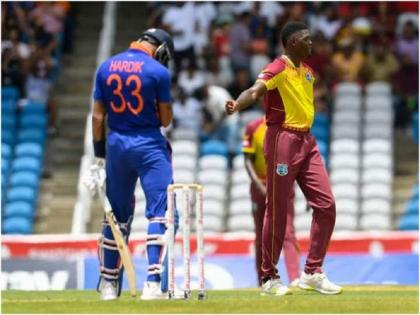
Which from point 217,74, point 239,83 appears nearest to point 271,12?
point 217,74

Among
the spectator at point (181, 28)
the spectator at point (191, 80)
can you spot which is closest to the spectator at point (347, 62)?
the spectator at point (191, 80)

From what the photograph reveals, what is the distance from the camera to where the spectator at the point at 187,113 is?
26.1 m

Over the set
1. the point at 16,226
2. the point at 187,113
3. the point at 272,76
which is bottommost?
the point at 272,76

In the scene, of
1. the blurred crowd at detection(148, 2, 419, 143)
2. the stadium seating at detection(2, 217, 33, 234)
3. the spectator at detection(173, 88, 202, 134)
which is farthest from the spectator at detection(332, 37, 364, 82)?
the stadium seating at detection(2, 217, 33, 234)

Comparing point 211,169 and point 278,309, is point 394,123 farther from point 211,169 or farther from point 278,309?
point 278,309

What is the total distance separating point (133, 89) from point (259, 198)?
386cm

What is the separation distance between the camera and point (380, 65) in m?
27.4

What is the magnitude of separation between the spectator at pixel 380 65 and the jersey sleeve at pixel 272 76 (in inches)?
522

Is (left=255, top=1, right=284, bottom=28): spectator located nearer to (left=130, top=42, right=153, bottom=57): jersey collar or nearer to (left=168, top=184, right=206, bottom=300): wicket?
(left=130, top=42, right=153, bottom=57): jersey collar

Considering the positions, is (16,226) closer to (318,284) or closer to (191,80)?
(191,80)

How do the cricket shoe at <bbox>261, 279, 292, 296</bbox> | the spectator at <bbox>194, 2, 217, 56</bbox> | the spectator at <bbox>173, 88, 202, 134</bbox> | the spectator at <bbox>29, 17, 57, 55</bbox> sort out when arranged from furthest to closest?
1. the spectator at <bbox>29, 17, 57, 55</bbox>
2. the spectator at <bbox>194, 2, 217, 56</bbox>
3. the spectator at <bbox>173, 88, 202, 134</bbox>
4. the cricket shoe at <bbox>261, 279, 292, 296</bbox>

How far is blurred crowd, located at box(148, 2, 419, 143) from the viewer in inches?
1039

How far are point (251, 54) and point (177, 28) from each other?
57.5 inches

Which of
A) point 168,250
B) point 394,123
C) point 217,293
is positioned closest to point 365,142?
point 394,123
